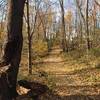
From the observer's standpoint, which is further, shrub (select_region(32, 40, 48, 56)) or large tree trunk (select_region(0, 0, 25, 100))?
shrub (select_region(32, 40, 48, 56))

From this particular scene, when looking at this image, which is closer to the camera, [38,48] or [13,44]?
[13,44]

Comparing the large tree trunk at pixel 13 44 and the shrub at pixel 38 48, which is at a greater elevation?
the large tree trunk at pixel 13 44

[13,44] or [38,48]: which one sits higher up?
[13,44]

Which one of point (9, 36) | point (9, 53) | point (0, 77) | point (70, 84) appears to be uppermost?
point (9, 36)

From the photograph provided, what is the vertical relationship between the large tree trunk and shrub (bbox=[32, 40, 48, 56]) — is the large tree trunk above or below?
above

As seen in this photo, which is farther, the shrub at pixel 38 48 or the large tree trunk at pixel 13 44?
the shrub at pixel 38 48

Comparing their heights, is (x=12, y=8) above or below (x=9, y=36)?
above

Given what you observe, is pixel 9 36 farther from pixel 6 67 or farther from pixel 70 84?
pixel 70 84

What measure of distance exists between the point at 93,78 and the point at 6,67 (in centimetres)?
762

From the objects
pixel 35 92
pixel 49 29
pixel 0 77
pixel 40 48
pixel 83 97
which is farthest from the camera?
pixel 49 29

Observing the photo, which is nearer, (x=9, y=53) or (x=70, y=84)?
(x=9, y=53)

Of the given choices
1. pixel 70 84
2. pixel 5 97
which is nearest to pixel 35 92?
pixel 5 97

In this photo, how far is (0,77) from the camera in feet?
25.8

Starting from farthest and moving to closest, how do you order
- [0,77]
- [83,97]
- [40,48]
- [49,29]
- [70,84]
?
[49,29], [40,48], [70,84], [83,97], [0,77]
